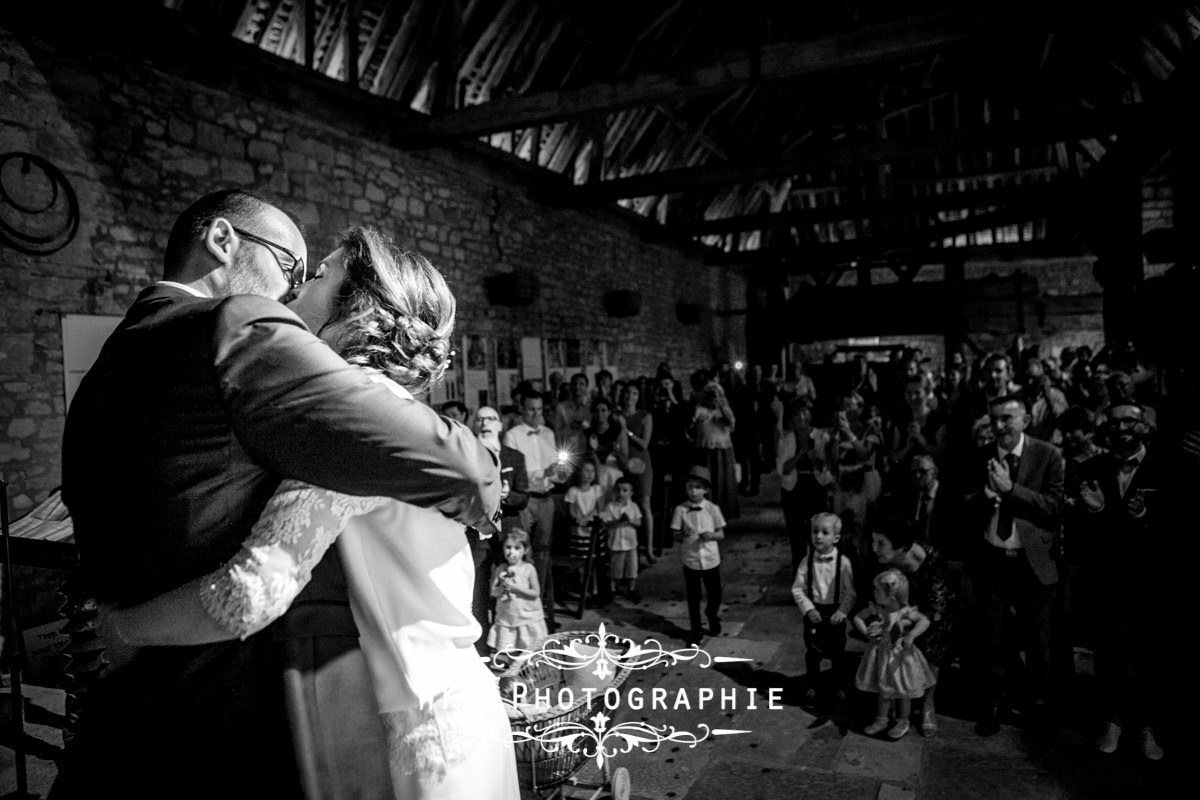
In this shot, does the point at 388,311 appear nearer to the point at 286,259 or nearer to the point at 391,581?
the point at 286,259

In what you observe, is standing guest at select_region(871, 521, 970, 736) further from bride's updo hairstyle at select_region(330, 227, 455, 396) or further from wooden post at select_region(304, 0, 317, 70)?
wooden post at select_region(304, 0, 317, 70)

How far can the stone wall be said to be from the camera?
15.1 feet

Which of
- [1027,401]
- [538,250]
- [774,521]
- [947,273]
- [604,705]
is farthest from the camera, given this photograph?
[947,273]

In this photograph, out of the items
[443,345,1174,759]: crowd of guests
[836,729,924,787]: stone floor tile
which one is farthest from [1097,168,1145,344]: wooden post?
[836,729,924,787]: stone floor tile

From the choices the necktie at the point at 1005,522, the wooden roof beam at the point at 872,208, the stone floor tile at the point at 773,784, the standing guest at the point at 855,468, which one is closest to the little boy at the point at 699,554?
the standing guest at the point at 855,468

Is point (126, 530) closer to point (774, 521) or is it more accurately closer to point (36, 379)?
point (36, 379)

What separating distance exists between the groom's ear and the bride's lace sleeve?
48cm

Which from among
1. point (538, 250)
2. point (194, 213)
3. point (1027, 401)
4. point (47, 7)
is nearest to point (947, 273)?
point (538, 250)

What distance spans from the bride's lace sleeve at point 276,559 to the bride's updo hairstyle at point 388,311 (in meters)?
0.24

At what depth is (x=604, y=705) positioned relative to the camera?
266 centimetres

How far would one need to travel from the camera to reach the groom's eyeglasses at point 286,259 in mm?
1342

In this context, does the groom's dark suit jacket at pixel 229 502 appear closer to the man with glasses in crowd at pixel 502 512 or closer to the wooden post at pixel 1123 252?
the man with glasses in crowd at pixel 502 512

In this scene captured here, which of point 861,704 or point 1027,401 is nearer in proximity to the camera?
point 861,704

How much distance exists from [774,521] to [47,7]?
755cm
